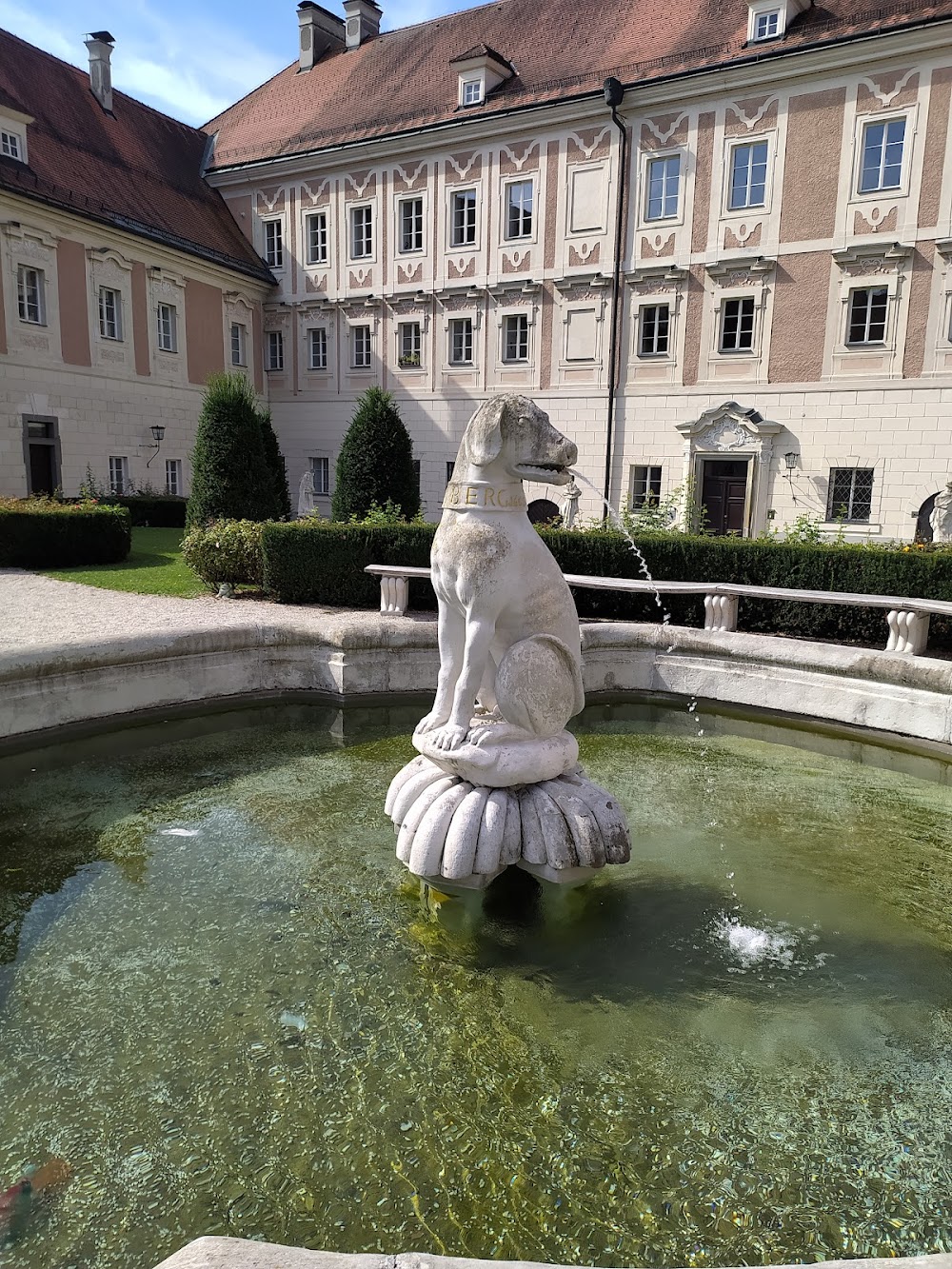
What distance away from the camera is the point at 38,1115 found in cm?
255

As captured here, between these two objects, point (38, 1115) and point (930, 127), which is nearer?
point (38, 1115)

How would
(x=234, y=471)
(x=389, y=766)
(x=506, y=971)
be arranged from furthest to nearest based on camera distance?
(x=234, y=471)
(x=389, y=766)
(x=506, y=971)

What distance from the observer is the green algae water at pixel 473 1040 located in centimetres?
225

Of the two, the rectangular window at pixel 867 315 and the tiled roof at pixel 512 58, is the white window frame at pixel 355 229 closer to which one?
the tiled roof at pixel 512 58

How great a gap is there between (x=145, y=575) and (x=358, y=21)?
2267 cm

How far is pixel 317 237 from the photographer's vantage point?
2505 cm

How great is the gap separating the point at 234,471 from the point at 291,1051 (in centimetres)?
1310

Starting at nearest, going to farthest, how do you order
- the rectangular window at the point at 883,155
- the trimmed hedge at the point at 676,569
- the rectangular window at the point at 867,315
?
1. the trimmed hedge at the point at 676,569
2. the rectangular window at the point at 883,155
3. the rectangular window at the point at 867,315

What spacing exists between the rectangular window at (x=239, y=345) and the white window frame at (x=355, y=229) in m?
3.92

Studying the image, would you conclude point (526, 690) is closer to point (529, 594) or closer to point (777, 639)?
point (529, 594)

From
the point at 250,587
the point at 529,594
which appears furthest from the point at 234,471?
the point at 529,594

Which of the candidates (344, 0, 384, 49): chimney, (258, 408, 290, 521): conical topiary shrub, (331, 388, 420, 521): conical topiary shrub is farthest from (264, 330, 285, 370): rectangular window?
(331, 388, 420, 521): conical topiary shrub

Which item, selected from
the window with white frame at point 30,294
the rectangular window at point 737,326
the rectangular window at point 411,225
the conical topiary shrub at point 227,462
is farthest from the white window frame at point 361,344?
the conical topiary shrub at point 227,462

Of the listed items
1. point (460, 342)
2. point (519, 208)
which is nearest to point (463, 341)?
point (460, 342)
